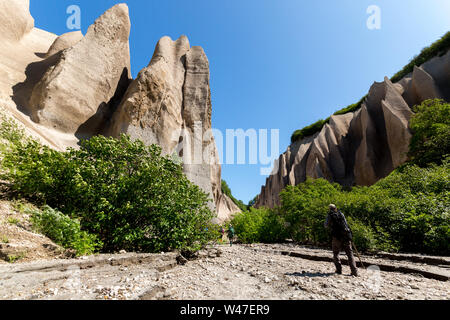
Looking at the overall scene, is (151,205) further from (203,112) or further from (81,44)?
(81,44)

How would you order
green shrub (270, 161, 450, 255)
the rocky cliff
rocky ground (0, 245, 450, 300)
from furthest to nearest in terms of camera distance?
the rocky cliff
green shrub (270, 161, 450, 255)
rocky ground (0, 245, 450, 300)

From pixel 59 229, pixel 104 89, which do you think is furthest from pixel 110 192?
pixel 104 89

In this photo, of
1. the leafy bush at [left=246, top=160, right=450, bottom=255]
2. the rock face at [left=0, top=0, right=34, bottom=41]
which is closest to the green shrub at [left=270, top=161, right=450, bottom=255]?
the leafy bush at [left=246, top=160, right=450, bottom=255]

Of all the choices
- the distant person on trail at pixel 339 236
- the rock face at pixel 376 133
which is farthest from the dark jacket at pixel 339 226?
the rock face at pixel 376 133

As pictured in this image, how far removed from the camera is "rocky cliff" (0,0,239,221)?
1394 centimetres

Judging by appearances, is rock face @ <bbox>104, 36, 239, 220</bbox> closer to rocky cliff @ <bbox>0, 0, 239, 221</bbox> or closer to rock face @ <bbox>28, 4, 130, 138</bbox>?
rocky cliff @ <bbox>0, 0, 239, 221</bbox>

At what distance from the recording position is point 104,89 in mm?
17031

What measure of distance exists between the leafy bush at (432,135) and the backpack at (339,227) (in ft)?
42.7

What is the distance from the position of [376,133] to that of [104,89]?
30.2 m

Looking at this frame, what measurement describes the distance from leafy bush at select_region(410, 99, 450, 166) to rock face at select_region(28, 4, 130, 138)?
970 inches

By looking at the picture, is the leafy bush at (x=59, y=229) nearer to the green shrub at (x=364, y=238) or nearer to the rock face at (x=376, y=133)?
the green shrub at (x=364, y=238)

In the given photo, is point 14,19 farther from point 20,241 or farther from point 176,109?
point 20,241
